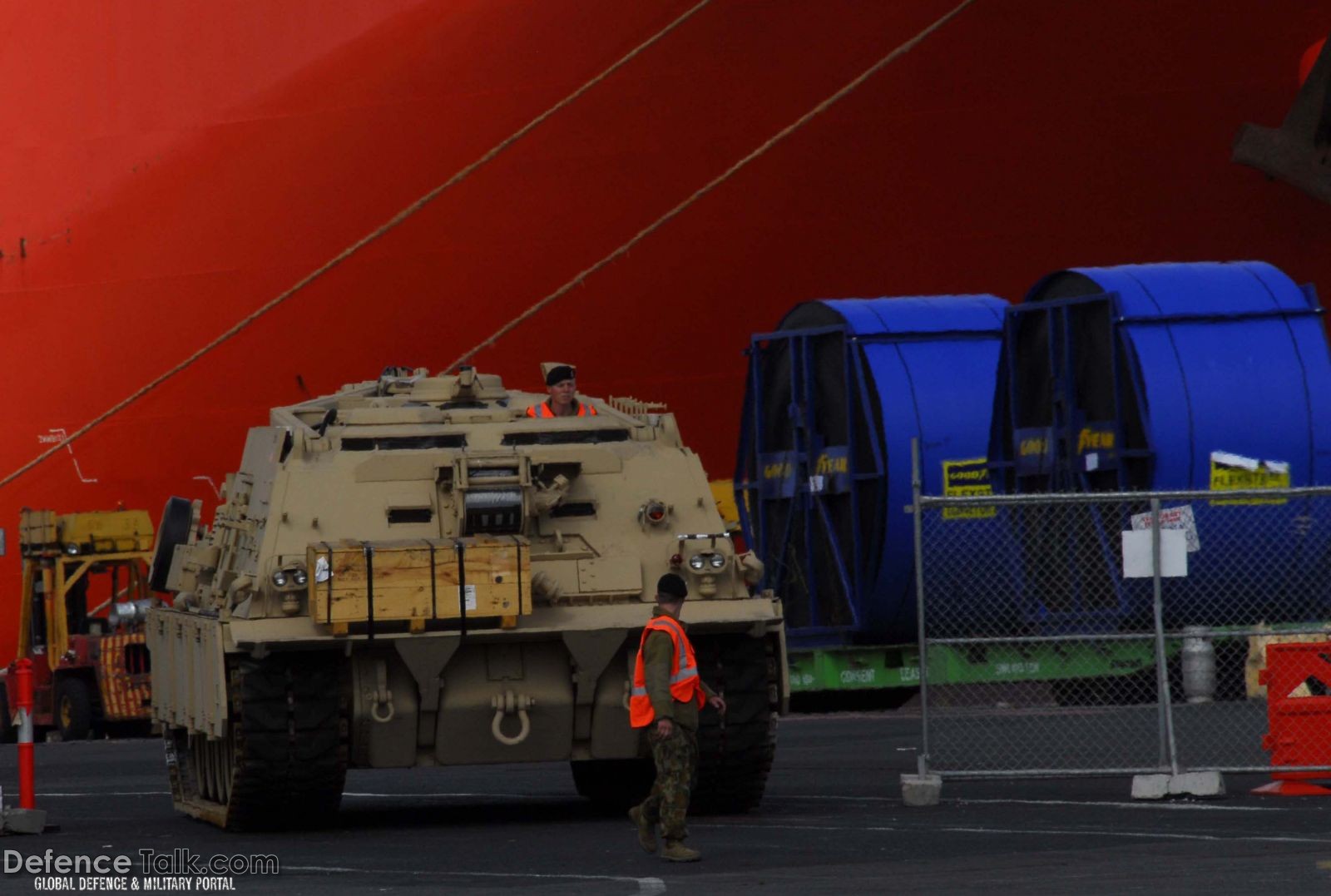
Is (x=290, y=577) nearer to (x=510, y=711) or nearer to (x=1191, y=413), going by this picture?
(x=510, y=711)

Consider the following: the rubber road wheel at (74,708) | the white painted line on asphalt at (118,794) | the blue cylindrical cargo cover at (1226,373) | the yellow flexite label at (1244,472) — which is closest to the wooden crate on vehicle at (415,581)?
the white painted line on asphalt at (118,794)

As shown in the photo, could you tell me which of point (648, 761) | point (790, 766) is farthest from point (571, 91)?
point (648, 761)

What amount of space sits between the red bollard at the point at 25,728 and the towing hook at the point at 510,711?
8.44ft

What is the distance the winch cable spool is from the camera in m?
20.9

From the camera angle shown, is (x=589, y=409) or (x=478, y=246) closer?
(x=589, y=409)

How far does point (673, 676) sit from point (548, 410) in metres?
3.62

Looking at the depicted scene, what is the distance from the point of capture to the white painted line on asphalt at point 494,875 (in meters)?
11.0

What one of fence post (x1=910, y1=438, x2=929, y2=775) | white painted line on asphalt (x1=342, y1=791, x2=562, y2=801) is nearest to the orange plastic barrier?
fence post (x1=910, y1=438, x2=929, y2=775)

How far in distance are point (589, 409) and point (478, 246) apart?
37.1ft

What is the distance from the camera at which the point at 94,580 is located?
29203 millimetres

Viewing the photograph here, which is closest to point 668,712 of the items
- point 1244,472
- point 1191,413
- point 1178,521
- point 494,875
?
point 494,875

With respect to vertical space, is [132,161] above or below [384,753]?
above

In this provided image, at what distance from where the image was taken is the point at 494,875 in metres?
11.7

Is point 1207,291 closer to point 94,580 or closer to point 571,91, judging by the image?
point 571,91
